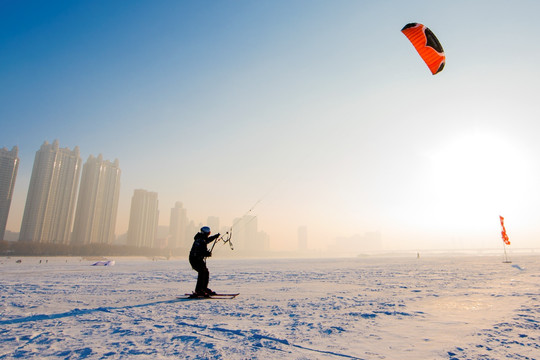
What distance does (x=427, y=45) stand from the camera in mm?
8977

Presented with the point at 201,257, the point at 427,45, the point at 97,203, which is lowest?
the point at 201,257

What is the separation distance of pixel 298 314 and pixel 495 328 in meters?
3.11

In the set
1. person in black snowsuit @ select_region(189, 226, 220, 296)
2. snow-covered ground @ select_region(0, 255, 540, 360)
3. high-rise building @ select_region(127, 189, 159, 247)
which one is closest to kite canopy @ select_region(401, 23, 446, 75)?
snow-covered ground @ select_region(0, 255, 540, 360)

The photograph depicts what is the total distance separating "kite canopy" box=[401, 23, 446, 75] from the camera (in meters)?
8.95

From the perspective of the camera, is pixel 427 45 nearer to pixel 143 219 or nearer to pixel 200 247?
pixel 200 247

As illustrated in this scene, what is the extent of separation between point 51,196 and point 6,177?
92.5 feet

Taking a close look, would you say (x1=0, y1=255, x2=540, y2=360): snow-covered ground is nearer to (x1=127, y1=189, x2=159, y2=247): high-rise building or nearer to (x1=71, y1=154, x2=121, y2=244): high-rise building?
(x1=71, y1=154, x2=121, y2=244): high-rise building

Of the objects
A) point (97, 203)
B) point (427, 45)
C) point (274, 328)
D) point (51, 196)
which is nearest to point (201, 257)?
point (274, 328)

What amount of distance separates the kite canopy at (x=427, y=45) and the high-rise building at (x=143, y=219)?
172627 millimetres

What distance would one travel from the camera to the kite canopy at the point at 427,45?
895 cm

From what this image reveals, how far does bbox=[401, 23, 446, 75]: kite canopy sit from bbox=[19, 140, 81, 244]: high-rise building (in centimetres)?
14141

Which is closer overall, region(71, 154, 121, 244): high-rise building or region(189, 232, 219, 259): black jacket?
region(189, 232, 219, 259): black jacket

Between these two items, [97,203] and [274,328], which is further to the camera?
[97,203]

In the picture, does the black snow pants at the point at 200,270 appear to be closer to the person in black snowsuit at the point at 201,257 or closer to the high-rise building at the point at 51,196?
the person in black snowsuit at the point at 201,257
